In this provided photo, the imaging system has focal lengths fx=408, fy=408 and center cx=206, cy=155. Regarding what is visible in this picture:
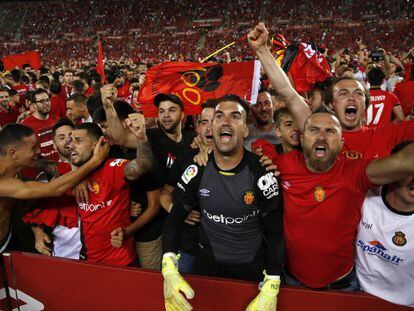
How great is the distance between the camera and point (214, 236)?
8.90ft

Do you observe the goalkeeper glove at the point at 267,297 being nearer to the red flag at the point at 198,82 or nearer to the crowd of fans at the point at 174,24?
the red flag at the point at 198,82

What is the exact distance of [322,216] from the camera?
7.99ft

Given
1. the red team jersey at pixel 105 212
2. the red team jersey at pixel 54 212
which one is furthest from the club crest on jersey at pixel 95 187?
the red team jersey at pixel 54 212

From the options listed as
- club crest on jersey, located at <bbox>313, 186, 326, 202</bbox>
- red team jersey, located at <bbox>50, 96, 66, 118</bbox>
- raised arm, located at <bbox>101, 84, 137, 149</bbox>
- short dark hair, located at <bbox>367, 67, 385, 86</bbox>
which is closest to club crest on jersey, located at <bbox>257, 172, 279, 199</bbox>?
club crest on jersey, located at <bbox>313, 186, 326, 202</bbox>

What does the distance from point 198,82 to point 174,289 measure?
9.34ft

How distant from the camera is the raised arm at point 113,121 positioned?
343cm

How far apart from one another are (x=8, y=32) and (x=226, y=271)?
4287 centimetres

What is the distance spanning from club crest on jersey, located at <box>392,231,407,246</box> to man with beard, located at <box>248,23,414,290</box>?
9.6 inches

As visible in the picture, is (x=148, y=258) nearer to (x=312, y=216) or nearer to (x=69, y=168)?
(x=69, y=168)

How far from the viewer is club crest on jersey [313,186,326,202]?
2.44 m

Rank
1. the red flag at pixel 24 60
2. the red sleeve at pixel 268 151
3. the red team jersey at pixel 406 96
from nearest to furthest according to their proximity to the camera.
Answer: the red sleeve at pixel 268 151
the red team jersey at pixel 406 96
the red flag at pixel 24 60

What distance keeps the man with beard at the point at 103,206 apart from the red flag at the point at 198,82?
162 cm

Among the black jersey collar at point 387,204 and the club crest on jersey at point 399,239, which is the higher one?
the black jersey collar at point 387,204

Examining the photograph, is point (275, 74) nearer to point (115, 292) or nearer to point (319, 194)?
point (319, 194)
